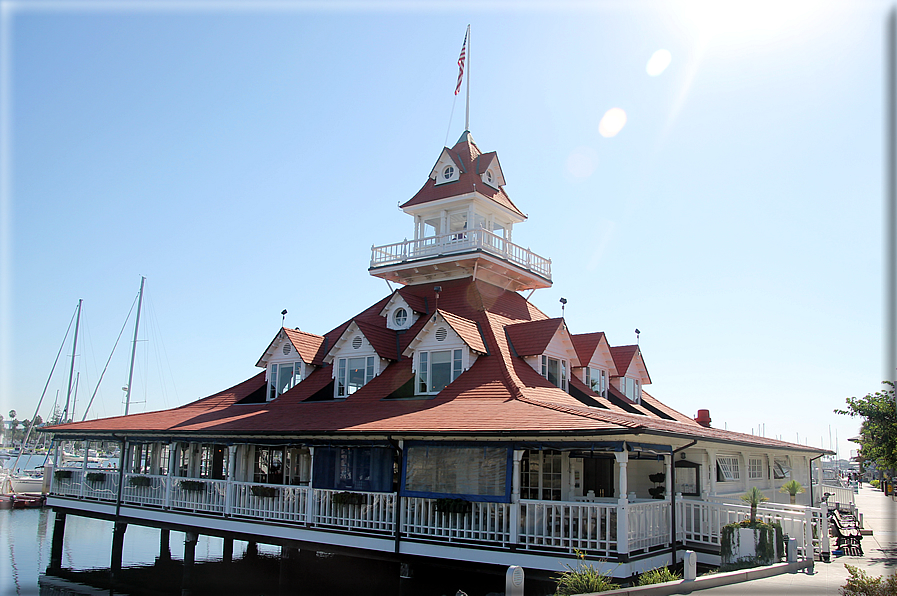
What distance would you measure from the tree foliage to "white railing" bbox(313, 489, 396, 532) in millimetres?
16720

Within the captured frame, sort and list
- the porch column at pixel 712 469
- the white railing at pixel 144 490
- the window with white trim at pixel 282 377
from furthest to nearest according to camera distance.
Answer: the window with white trim at pixel 282 377 → the white railing at pixel 144 490 → the porch column at pixel 712 469

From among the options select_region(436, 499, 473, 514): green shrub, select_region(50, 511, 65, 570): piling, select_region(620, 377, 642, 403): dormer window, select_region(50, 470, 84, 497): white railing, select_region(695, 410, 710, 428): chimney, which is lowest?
select_region(50, 511, 65, 570): piling

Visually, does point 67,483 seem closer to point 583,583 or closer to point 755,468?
point 583,583

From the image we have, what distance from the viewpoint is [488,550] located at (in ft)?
54.1

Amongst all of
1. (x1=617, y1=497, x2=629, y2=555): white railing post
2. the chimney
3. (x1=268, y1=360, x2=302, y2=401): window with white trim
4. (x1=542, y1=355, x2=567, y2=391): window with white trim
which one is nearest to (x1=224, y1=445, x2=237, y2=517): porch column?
(x1=268, y1=360, x2=302, y2=401): window with white trim

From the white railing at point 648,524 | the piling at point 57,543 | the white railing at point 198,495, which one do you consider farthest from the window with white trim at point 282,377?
the white railing at point 648,524

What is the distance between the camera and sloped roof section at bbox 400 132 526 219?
1121 inches

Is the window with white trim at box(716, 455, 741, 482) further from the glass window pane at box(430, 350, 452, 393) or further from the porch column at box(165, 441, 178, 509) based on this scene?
the porch column at box(165, 441, 178, 509)

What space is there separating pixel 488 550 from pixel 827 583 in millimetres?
7073

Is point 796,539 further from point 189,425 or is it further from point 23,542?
point 23,542

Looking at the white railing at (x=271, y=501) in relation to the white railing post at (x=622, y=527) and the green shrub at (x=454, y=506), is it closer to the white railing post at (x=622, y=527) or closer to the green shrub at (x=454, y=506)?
the green shrub at (x=454, y=506)

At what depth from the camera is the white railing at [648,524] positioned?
1565 cm

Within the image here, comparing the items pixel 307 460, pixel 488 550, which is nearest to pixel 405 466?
pixel 488 550

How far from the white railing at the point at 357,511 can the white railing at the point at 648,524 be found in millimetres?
6061
